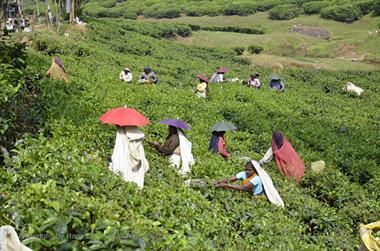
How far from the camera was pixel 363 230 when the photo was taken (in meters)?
6.19

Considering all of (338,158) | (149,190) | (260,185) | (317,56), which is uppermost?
(149,190)

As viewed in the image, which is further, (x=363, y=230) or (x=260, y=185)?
(x=260, y=185)

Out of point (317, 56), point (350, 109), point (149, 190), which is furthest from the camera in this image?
point (317, 56)

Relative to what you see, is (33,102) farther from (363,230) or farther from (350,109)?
(350,109)

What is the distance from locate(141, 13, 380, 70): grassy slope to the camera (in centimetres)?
3483

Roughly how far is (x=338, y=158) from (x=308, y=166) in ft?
3.20

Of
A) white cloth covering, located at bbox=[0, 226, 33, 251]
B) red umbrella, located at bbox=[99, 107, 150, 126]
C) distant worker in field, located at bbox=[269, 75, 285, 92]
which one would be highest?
white cloth covering, located at bbox=[0, 226, 33, 251]

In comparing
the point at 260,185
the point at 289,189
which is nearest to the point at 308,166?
the point at 289,189

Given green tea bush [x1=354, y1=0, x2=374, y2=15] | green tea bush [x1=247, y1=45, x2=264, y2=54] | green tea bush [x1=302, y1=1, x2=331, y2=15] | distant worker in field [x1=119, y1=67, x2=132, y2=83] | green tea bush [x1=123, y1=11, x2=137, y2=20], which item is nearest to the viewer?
distant worker in field [x1=119, y1=67, x2=132, y2=83]

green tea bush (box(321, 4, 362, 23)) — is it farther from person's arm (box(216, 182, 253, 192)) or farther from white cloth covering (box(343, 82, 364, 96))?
person's arm (box(216, 182, 253, 192))

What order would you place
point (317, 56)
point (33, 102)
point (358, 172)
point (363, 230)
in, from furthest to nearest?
point (317, 56) < point (358, 172) < point (33, 102) < point (363, 230)

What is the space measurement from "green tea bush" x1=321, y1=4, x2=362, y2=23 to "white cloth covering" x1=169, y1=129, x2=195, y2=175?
50.9m

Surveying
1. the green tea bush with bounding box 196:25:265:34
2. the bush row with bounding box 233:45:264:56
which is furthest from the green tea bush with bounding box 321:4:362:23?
the bush row with bounding box 233:45:264:56

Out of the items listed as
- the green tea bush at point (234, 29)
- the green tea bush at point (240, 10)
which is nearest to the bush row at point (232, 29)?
the green tea bush at point (234, 29)
